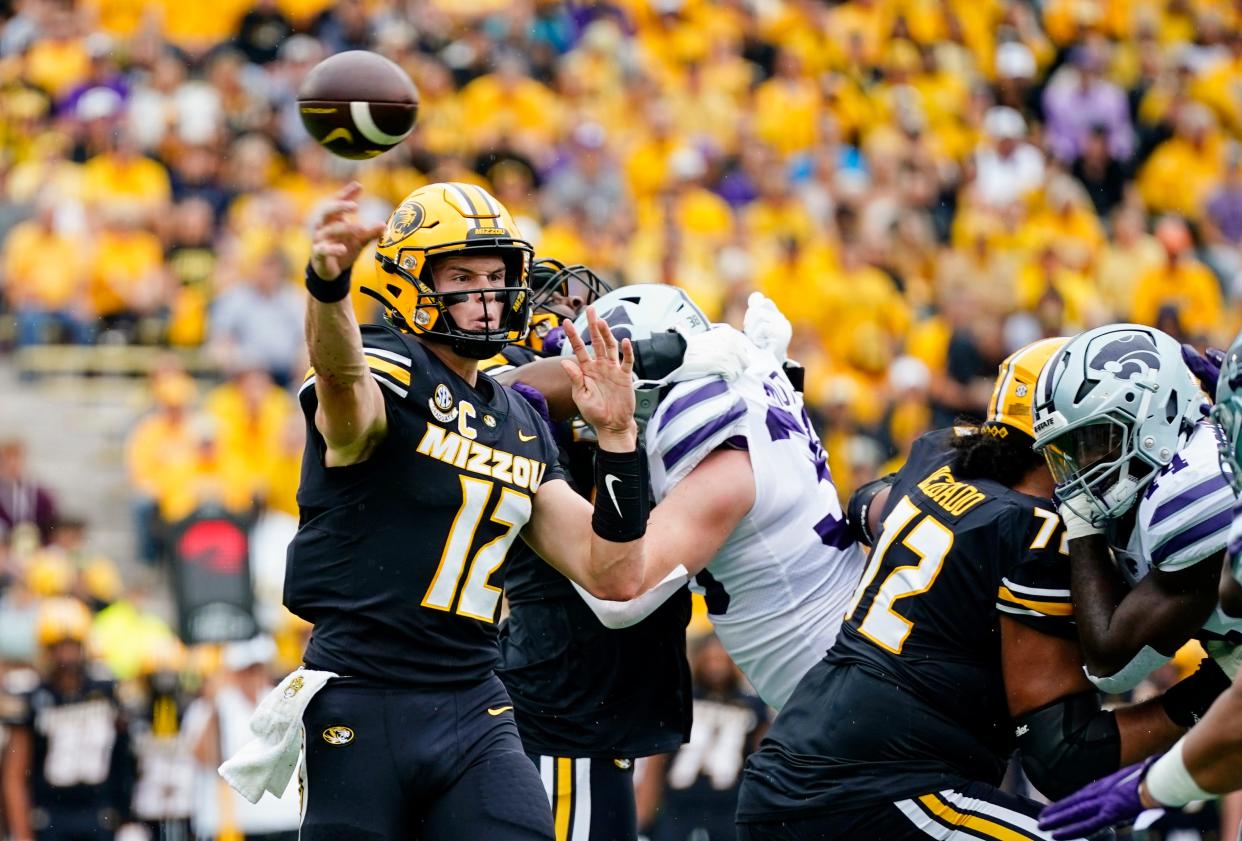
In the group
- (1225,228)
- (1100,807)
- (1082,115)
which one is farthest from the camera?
(1082,115)

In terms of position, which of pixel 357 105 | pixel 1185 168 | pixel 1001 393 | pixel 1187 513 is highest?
pixel 1185 168

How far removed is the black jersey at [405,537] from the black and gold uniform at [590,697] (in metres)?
0.87

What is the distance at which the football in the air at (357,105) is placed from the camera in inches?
179

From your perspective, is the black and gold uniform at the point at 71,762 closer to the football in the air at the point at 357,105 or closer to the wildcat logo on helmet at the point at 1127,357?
the football in the air at the point at 357,105

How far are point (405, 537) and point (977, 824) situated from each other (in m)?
1.47

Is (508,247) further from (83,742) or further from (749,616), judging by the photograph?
(83,742)

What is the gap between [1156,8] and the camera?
1692 cm

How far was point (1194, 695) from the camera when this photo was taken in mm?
4430

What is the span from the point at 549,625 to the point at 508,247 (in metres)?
1.27

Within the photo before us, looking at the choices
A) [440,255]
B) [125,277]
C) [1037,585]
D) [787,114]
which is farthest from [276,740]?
[787,114]

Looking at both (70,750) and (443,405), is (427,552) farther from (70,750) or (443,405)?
(70,750)

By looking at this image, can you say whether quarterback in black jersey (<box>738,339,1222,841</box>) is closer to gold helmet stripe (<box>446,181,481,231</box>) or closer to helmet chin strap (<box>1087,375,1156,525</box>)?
helmet chin strap (<box>1087,375,1156,525</box>)

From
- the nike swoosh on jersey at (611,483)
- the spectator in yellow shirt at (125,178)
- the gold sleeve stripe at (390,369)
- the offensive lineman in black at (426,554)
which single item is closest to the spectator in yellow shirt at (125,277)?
the spectator in yellow shirt at (125,178)

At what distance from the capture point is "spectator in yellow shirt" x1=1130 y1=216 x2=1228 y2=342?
522 inches
